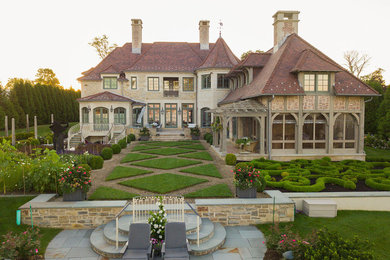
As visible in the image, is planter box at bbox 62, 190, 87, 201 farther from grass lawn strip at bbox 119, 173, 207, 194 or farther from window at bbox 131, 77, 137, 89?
window at bbox 131, 77, 137, 89

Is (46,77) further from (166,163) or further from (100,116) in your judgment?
(166,163)

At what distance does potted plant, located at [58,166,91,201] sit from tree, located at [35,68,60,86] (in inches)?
2603

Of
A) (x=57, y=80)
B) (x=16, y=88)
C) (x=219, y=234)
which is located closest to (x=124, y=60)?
(x=16, y=88)

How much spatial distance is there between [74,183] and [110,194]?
1.55m

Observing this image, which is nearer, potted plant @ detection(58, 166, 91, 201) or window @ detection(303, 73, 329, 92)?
potted plant @ detection(58, 166, 91, 201)

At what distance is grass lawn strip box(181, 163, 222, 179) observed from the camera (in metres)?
12.8

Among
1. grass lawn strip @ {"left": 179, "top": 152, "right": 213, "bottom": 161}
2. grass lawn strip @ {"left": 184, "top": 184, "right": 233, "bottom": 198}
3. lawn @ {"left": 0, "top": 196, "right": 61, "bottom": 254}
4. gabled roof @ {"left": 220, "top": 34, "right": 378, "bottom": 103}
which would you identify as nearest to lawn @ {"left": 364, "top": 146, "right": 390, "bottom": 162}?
gabled roof @ {"left": 220, "top": 34, "right": 378, "bottom": 103}

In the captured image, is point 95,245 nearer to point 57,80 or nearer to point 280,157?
point 280,157

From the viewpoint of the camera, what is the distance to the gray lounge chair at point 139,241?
19.9ft

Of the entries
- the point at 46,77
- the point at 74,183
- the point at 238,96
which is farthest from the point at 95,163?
the point at 46,77

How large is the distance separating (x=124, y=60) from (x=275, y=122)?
20.8m

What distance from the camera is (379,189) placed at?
33.2ft

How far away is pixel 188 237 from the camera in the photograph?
7062 millimetres

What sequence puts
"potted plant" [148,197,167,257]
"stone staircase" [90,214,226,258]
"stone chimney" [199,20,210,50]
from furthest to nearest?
"stone chimney" [199,20,210,50], "stone staircase" [90,214,226,258], "potted plant" [148,197,167,257]
